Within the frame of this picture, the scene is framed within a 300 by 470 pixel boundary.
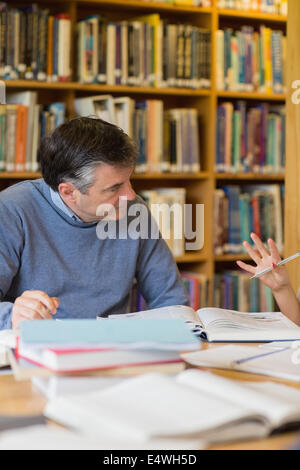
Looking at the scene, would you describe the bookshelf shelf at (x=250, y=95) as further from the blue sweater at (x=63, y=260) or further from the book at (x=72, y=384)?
the book at (x=72, y=384)

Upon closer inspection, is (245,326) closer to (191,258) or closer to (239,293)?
(191,258)

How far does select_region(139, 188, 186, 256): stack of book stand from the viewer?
3.18 metres

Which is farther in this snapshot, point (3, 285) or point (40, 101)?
point (40, 101)

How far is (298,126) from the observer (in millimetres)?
2338

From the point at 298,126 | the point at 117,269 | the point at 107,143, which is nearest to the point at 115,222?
the point at 117,269

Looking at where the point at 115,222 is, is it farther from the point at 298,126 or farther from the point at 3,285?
the point at 298,126

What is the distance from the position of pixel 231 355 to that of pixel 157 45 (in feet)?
7.04

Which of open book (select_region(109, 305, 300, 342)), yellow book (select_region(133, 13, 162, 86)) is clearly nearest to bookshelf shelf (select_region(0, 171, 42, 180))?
yellow book (select_region(133, 13, 162, 86))

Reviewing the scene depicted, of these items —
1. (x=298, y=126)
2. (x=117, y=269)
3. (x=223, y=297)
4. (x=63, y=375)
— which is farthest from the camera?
(x=223, y=297)

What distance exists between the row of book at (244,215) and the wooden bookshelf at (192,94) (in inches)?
1.9

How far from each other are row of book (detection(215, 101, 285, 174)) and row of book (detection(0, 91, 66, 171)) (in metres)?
0.82

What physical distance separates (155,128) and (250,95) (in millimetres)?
559

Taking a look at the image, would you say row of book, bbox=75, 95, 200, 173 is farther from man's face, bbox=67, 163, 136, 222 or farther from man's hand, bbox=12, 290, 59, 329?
man's hand, bbox=12, 290, 59, 329

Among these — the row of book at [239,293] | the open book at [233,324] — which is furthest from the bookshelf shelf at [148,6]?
the open book at [233,324]
